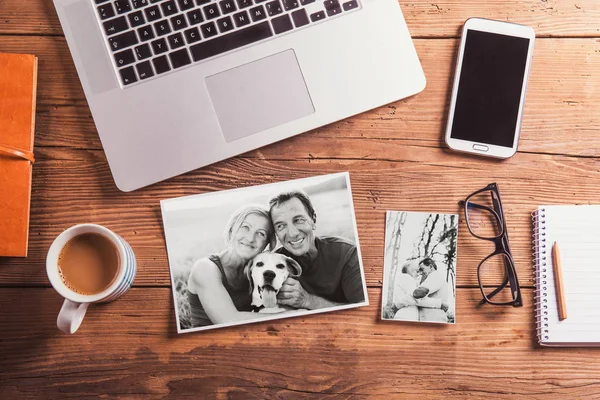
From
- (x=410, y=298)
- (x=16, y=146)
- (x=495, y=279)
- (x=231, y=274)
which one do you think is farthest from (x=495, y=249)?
(x=16, y=146)

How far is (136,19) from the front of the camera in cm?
83

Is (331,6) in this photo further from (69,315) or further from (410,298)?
(69,315)

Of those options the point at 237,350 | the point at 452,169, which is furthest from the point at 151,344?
the point at 452,169

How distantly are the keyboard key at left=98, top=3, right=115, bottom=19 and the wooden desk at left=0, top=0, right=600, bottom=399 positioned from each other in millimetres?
109

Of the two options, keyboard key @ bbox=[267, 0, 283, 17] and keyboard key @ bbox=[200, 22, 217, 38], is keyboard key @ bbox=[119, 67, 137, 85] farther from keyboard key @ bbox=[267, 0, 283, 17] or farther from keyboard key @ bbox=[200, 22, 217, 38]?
keyboard key @ bbox=[267, 0, 283, 17]

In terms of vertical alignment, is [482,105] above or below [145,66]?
below

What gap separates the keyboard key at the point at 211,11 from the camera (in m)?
0.84

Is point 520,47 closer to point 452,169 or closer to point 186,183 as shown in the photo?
point 452,169

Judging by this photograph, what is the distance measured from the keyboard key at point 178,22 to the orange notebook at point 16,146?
232 millimetres

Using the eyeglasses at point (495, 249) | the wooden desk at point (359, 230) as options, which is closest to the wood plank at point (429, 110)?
the wooden desk at point (359, 230)

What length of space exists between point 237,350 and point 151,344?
136 mm

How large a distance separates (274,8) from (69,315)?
54cm

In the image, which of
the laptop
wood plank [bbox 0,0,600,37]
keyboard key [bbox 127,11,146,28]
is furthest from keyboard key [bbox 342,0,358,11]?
keyboard key [bbox 127,11,146,28]

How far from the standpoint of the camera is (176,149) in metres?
0.86
